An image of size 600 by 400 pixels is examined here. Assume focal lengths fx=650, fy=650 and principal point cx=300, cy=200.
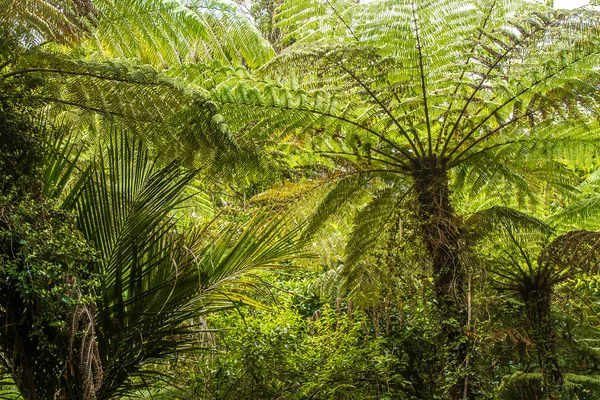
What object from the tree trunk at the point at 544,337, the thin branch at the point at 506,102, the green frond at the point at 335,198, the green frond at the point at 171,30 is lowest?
the tree trunk at the point at 544,337

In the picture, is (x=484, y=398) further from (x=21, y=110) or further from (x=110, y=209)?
(x=21, y=110)

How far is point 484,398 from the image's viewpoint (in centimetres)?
449

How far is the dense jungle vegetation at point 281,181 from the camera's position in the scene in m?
3.42

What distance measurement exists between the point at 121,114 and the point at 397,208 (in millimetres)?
2216

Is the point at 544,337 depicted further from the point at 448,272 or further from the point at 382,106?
the point at 382,106

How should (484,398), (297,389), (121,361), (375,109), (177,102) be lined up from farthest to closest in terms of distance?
1. (297,389)
2. (375,109)
3. (484,398)
4. (177,102)
5. (121,361)

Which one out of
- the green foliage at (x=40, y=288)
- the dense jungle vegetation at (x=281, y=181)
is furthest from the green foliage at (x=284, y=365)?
the green foliage at (x=40, y=288)

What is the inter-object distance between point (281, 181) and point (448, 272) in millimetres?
1554

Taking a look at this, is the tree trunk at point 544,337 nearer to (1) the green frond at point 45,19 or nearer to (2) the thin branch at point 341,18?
(2) the thin branch at point 341,18

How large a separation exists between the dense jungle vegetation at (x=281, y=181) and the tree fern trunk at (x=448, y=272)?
0.05 ft

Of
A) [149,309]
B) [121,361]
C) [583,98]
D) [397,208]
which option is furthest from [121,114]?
[583,98]

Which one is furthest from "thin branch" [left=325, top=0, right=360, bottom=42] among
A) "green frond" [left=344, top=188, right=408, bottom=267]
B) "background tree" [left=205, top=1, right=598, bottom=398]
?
"green frond" [left=344, top=188, right=408, bottom=267]

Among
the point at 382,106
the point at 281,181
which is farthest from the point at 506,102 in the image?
the point at 281,181

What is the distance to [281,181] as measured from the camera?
5.36 meters
